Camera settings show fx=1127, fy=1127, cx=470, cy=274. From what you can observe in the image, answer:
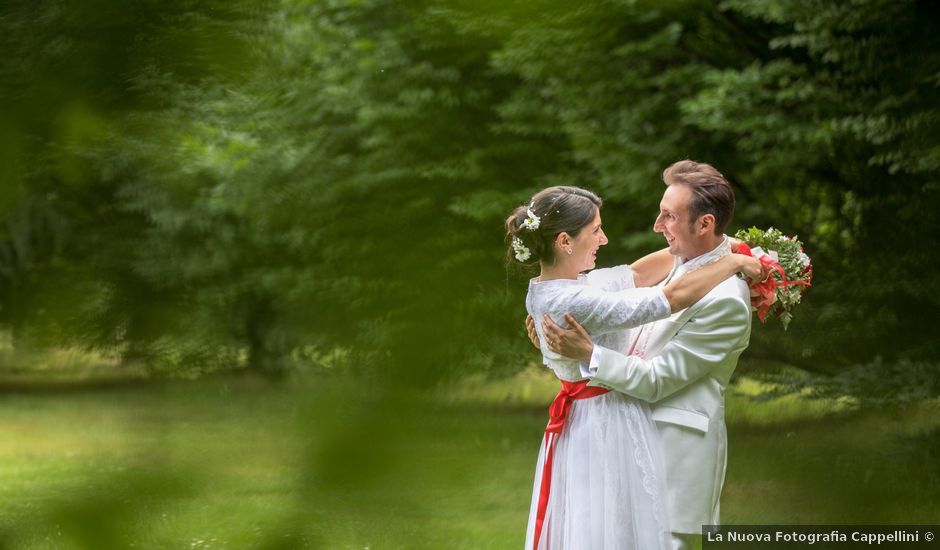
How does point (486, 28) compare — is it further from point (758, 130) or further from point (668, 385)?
point (758, 130)

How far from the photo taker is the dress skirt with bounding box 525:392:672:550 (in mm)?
2393

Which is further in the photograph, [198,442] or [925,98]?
[925,98]

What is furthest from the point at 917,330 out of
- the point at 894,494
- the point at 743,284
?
the point at 743,284

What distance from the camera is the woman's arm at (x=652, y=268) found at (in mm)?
2697

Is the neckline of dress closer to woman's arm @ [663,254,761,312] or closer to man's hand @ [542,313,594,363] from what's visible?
man's hand @ [542,313,594,363]

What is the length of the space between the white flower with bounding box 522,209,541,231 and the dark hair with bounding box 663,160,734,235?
334 millimetres

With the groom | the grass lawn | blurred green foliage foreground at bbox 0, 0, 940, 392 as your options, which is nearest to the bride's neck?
the groom

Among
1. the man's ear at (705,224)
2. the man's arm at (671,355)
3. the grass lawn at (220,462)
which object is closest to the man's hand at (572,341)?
the man's arm at (671,355)

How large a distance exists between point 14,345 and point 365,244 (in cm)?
27

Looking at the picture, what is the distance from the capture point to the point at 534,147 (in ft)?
22.0

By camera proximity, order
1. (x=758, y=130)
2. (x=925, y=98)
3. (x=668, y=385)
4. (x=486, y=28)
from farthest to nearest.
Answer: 1. (x=758, y=130)
2. (x=925, y=98)
3. (x=668, y=385)
4. (x=486, y=28)

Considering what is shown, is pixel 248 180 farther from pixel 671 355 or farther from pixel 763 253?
pixel 763 253

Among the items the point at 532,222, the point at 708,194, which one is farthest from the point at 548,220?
the point at 708,194

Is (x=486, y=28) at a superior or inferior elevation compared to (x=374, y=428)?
superior
